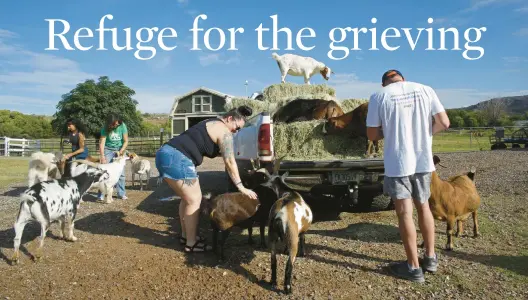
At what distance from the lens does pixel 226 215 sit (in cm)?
431

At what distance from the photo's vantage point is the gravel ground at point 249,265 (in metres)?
3.54

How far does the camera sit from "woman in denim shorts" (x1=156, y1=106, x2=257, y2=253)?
4.43 meters

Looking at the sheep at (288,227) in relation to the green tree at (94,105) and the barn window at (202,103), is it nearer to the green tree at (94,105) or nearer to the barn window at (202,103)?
the barn window at (202,103)

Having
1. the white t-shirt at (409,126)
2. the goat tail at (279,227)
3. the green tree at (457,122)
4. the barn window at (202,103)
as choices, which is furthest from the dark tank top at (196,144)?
the green tree at (457,122)

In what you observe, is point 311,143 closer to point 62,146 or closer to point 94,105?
point 62,146

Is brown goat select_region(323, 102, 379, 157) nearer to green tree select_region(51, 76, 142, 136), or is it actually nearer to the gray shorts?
the gray shorts

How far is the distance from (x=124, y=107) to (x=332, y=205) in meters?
35.0

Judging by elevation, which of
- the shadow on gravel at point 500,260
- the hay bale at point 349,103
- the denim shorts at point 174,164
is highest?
the hay bale at point 349,103

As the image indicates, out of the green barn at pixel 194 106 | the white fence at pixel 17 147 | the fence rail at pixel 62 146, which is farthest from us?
the green barn at pixel 194 106

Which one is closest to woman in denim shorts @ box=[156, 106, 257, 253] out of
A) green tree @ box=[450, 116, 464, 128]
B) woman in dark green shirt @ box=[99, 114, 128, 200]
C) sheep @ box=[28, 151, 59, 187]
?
woman in dark green shirt @ box=[99, 114, 128, 200]

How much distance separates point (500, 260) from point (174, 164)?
398 cm

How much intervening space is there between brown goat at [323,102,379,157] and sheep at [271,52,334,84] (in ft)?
11.1

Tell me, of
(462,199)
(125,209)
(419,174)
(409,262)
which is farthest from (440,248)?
(125,209)

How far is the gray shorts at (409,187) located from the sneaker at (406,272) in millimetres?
700
